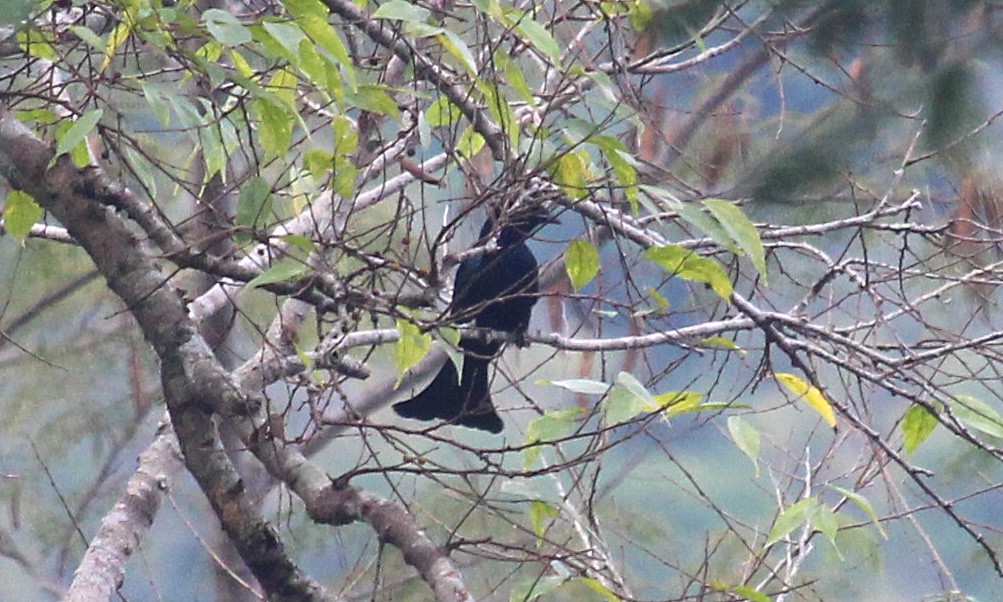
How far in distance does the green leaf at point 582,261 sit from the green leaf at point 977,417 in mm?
375

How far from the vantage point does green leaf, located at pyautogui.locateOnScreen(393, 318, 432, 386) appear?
1196mm

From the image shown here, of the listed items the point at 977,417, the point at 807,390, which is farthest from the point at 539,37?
the point at 977,417

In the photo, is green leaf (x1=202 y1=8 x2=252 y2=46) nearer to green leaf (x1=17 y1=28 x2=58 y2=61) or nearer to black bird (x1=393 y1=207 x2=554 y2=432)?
green leaf (x1=17 y1=28 x2=58 y2=61)

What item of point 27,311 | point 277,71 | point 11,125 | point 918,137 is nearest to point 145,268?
point 11,125

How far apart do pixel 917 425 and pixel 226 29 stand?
0.80m

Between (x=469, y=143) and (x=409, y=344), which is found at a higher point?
(x=469, y=143)

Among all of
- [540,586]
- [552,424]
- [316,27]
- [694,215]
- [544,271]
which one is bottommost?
[540,586]

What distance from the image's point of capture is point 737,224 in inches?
39.0

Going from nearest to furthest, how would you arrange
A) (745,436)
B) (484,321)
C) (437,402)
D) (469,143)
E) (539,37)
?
(539,37) < (745,436) < (469,143) < (437,402) < (484,321)

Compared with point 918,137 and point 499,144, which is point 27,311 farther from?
point 918,137

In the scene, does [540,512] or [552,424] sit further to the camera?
[540,512]

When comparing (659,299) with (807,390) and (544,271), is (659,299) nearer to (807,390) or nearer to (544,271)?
(807,390)

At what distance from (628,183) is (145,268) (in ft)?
1.73

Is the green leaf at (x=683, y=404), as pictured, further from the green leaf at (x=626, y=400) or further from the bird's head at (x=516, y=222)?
the bird's head at (x=516, y=222)
